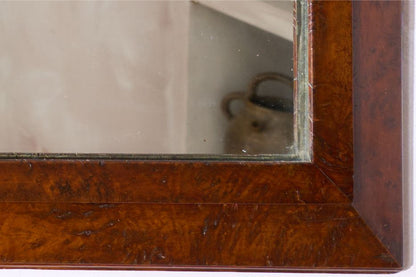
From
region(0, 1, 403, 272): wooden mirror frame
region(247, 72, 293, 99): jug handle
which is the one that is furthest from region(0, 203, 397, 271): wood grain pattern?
region(247, 72, 293, 99): jug handle

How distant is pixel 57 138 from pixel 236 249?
0.19 meters

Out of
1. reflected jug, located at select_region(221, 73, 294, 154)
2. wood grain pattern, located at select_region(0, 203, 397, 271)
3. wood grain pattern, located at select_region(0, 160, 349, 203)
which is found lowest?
wood grain pattern, located at select_region(0, 203, 397, 271)

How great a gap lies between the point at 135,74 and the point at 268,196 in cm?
16

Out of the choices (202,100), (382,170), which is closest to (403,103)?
(382,170)

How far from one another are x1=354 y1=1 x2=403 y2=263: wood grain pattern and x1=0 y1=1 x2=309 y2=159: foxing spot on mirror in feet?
0.25

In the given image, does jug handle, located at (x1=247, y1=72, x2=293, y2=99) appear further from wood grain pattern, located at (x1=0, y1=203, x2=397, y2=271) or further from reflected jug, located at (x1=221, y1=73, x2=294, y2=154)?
wood grain pattern, located at (x1=0, y1=203, x2=397, y2=271)

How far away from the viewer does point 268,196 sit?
14.4 inches

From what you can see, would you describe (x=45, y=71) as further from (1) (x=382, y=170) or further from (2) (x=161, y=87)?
(1) (x=382, y=170)

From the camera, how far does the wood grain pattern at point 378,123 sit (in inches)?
14.5

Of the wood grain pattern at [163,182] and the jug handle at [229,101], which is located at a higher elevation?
the jug handle at [229,101]

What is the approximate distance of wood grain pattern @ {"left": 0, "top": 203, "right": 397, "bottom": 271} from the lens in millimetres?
370

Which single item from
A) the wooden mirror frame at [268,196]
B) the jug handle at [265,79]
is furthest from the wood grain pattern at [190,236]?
the jug handle at [265,79]

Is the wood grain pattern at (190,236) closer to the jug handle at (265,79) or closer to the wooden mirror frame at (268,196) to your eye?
the wooden mirror frame at (268,196)

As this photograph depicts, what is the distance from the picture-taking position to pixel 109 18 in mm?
386
